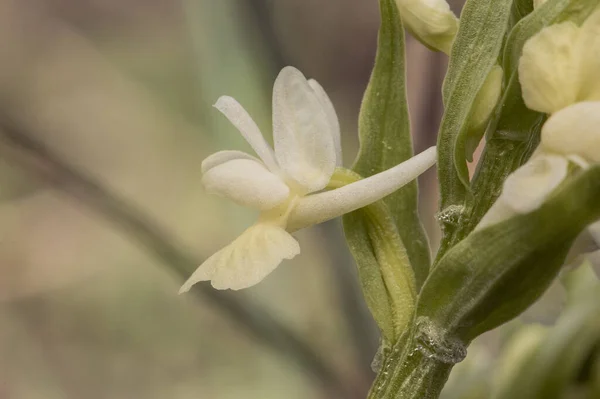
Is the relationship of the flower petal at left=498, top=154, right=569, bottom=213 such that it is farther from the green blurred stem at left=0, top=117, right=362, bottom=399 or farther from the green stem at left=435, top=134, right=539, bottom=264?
the green blurred stem at left=0, top=117, right=362, bottom=399

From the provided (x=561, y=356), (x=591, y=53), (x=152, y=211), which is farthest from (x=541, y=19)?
(x=152, y=211)

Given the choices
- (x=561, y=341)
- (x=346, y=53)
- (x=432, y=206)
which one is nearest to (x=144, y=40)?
(x=346, y=53)

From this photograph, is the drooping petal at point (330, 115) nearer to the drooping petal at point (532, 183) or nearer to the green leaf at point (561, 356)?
the drooping petal at point (532, 183)

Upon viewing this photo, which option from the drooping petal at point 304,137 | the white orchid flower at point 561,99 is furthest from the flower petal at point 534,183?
the drooping petal at point 304,137

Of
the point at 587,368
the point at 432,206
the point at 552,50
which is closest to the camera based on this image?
A: the point at 552,50

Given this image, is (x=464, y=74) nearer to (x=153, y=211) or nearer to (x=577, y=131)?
(x=577, y=131)

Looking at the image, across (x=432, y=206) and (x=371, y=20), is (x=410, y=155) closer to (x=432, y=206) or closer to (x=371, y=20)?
(x=432, y=206)

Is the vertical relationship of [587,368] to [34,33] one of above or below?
below
